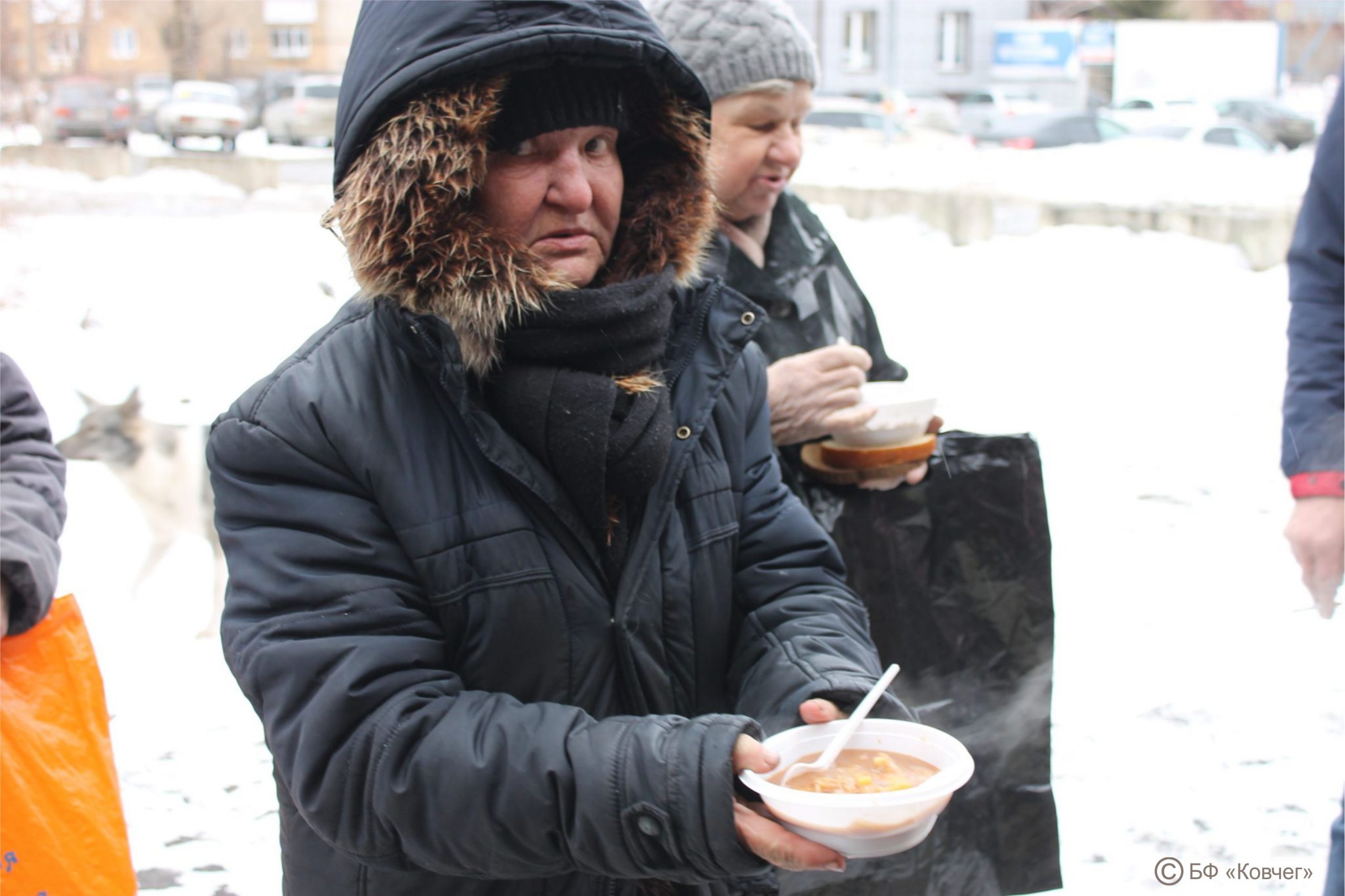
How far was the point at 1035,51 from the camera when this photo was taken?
24.8 meters

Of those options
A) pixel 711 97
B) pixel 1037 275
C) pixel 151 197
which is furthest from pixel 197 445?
pixel 1037 275

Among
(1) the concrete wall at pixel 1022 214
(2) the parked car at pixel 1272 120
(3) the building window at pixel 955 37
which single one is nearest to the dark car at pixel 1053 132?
(3) the building window at pixel 955 37

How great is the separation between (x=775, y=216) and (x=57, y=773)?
1770 mm

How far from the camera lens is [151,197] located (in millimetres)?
10641

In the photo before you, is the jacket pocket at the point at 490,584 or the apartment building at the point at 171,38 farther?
the apartment building at the point at 171,38

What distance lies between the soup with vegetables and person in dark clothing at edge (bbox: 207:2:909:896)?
69 millimetres

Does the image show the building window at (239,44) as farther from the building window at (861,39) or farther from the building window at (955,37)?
the building window at (955,37)

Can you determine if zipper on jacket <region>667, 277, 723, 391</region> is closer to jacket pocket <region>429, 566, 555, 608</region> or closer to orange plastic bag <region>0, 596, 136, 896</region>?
jacket pocket <region>429, 566, 555, 608</region>

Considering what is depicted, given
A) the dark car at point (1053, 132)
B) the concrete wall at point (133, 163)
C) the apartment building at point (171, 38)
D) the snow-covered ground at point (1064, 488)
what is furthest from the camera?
the dark car at point (1053, 132)

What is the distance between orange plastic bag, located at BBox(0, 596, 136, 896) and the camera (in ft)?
5.61

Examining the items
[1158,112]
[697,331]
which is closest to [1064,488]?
[697,331]

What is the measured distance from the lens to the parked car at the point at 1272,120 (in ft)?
69.2

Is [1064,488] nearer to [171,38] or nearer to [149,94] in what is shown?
[171,38]

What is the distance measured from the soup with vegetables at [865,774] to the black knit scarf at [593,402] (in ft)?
1.12
